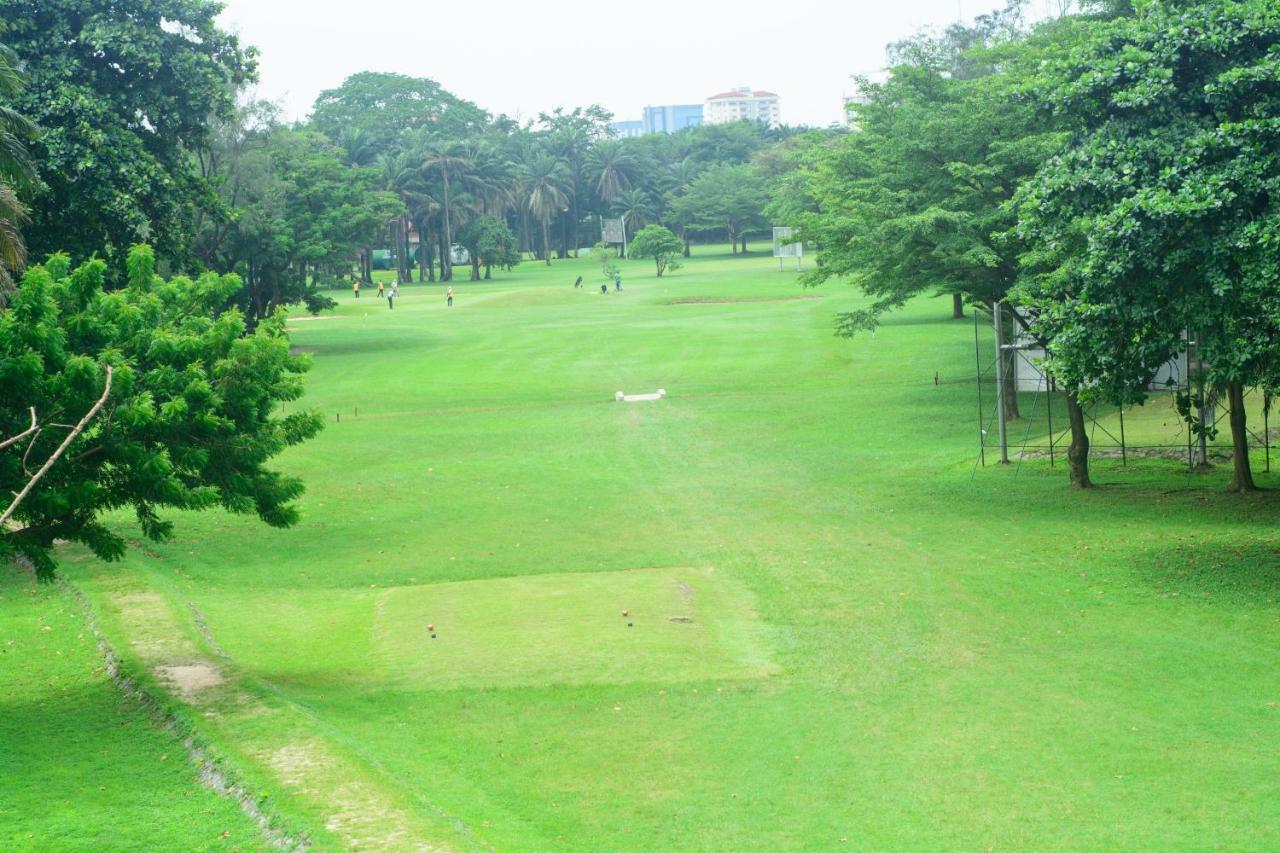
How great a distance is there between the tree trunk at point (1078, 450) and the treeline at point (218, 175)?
17.8 metres

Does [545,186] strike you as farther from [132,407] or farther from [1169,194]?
[132,407]

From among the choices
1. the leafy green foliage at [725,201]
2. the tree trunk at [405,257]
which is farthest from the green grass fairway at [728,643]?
the leafy green foliage at [725,201]

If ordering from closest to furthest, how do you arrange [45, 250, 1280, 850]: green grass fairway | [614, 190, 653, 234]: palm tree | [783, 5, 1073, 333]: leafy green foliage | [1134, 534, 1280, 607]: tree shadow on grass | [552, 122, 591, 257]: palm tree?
[45, 250, 1280, 850]: green grass fairway
[1134, 534, 1280, 607]: tree shadow on grass
[783, 5, 1073, 333]: leafy green foliage
[614, 190, 653, 234]: palm tree
[552, 122, 591, 257]: palm tree

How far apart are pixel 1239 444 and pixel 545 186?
9775cm

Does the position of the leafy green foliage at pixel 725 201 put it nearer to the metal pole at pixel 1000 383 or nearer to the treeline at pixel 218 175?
the treeline at pixel 218 175

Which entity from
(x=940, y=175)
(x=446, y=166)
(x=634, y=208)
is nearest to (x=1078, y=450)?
(x=940, y=175)

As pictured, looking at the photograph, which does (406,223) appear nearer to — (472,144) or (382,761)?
(472,144)

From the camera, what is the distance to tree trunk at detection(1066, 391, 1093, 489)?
2370 cm

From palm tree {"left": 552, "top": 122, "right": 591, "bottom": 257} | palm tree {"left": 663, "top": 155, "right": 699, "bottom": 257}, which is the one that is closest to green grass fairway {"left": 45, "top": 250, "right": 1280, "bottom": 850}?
palm tree {"left": 663, "top": 155, "right": 699, "bottom": 257}

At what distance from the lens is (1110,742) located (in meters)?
11.7

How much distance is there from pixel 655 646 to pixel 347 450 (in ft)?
57.5

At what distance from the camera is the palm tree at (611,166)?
121688 mm

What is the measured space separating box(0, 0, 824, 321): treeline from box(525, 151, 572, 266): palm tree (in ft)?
0.53

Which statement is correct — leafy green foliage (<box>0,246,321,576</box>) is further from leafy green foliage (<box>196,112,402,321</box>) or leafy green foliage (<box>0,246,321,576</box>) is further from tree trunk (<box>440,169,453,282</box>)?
tree trunk (<box>440,169,453,282</box>)
